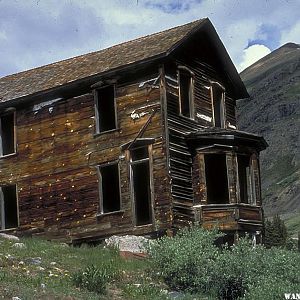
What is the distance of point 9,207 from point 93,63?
6.31m

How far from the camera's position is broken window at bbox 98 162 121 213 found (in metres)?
25.7

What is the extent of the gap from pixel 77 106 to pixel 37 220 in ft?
14.5

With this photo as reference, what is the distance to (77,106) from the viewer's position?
88.0ft

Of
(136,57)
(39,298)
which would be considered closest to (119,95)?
(136,57)

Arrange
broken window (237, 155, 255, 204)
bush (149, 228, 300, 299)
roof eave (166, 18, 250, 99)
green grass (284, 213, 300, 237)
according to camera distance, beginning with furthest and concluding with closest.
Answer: green grass (284, 213, 300, 237) < broken window (237, 155, 255, 204) < roof eave (166, 18, 250, 99) < bush (149, 228, 300, 299)

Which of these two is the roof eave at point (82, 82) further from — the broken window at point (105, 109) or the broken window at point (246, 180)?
the broken window at point (246, 180)

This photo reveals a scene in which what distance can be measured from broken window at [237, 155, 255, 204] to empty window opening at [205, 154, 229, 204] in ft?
2.75

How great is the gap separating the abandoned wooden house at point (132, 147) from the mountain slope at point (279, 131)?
71.6 m

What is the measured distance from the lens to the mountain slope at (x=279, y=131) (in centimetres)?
10900

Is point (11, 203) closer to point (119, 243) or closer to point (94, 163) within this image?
point (94, 163)

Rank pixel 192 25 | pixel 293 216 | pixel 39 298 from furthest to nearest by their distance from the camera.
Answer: pixel 293 216
pixel 192 25
pixel 39 298

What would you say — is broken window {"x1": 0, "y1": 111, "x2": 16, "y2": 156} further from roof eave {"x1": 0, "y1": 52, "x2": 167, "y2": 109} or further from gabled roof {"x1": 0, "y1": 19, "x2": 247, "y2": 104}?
gabled roof {"x1": 0, "y1": 19, "x2": 247, "y2": 104}

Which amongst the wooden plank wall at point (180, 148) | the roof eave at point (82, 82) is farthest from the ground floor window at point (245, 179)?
the roof eave at point (82, 82)

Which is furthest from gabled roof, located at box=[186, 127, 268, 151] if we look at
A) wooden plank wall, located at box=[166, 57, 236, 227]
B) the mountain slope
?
the mountain slope
